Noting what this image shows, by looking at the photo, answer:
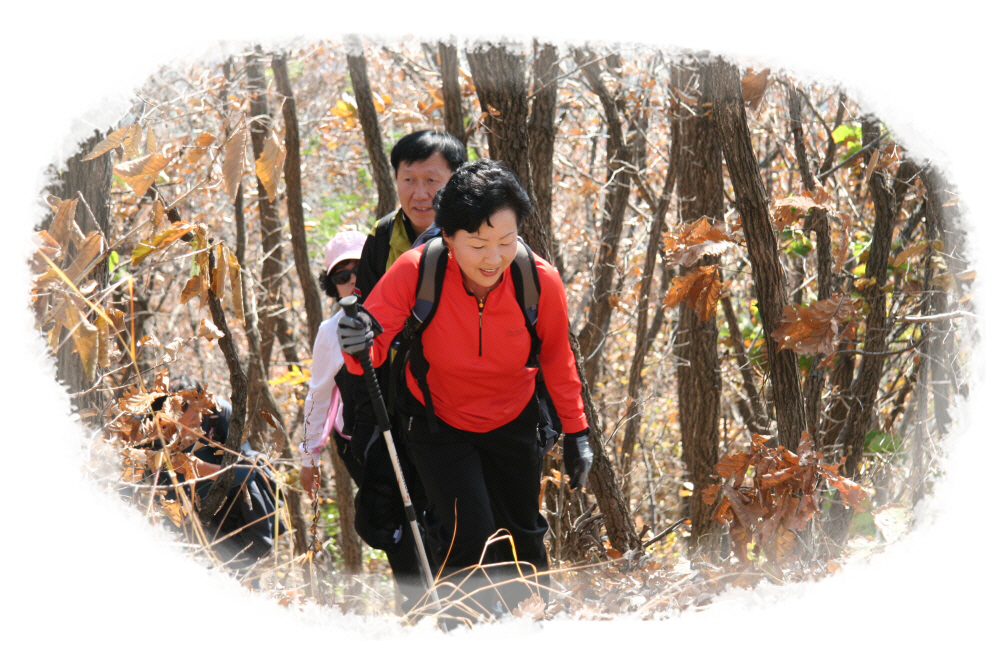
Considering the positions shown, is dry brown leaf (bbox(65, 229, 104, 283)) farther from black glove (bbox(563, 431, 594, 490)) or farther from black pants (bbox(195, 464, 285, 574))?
black glove (bbox(563, 431, 594, 490))

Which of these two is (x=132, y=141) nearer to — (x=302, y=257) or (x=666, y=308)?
(x=666, y=308)

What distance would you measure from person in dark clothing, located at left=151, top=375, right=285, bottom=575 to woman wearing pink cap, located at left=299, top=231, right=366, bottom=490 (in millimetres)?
235

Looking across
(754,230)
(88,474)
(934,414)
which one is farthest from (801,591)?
(88,474)

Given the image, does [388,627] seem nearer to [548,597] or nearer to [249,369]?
[548,597]

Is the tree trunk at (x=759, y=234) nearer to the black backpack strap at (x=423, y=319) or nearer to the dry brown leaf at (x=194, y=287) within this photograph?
the black backpack strap at (x=423, y=319)

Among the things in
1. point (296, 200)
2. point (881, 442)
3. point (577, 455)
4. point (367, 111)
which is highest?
point (367, 111)

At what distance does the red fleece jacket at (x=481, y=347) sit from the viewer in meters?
2.69

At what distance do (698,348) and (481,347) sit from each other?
89.0 inches

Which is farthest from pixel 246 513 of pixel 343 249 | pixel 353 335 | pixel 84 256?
pixel 84 256

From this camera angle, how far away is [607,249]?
5.75 metres

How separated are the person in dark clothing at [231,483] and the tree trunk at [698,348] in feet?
6.75

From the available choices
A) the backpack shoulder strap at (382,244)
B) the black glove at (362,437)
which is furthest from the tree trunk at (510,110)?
the black glove at (362,437)

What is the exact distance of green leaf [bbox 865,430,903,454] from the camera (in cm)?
345

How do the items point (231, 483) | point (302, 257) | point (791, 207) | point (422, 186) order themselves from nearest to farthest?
point (791, 207), point (231, 483), point (422, 186), point (302, 257)
